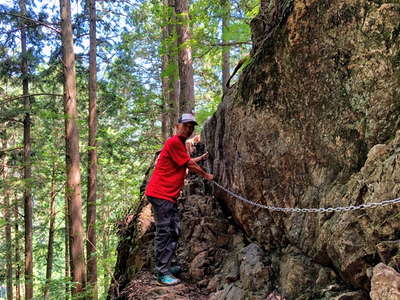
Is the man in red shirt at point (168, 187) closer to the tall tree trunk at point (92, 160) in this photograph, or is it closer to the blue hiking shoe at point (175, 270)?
the blue hiking shoe at point (175, 270)

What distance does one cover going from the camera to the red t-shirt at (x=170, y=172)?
16.7 ft

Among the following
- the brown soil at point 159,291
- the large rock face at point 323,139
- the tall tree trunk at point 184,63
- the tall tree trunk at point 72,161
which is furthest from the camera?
the tall tree trunk at point 72,161

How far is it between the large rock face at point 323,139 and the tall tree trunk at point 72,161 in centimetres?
646

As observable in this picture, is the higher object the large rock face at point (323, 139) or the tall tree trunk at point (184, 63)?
the tall tree trunk at point (184, 63)

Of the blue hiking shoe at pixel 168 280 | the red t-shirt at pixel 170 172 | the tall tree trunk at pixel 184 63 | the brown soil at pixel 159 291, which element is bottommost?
the brown soil at pixel 159 291

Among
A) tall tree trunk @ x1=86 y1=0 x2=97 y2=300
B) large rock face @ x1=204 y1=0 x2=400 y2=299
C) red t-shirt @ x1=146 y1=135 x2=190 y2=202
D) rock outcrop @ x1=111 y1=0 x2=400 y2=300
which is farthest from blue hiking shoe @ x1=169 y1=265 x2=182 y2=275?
tall tree trunk @ x1=86 y1=0 x2=97 y2=300

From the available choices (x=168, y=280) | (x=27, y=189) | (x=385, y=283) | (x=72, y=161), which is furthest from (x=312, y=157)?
(x=27, y=189)

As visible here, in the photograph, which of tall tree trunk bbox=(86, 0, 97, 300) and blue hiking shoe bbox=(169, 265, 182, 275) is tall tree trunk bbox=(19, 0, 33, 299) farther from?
blue hiking shoe bbox=(169, 265, 182, 275)

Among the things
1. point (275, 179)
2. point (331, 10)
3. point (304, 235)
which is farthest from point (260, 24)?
point (304, 235)

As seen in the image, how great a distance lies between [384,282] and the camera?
7.93 feet

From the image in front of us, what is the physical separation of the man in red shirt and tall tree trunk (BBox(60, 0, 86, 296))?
545 cm

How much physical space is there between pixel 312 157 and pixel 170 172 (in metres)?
2.25

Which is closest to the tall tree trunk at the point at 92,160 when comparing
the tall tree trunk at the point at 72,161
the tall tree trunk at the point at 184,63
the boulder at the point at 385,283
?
the tall tree trunk at the point at 72,161

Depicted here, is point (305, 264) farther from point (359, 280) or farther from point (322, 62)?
point (322, 62)
